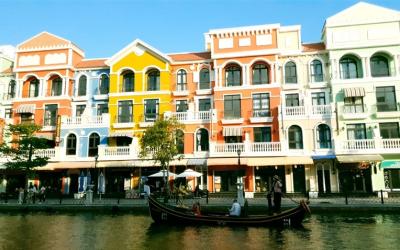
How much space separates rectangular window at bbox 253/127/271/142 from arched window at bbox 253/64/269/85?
14.8 feet

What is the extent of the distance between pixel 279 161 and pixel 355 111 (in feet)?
27.3

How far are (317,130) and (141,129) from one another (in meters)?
16.1

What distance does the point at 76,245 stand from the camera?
14.4 meters

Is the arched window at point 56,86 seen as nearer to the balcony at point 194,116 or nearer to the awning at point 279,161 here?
the balcony at point 194,116

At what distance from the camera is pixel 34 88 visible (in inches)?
1507

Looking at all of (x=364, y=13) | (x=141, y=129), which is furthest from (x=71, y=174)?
(x=364, y=13)

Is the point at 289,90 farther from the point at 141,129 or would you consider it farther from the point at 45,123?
the point at 45,123

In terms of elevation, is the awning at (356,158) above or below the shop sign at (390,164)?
above

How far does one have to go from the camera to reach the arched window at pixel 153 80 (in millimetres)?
35688

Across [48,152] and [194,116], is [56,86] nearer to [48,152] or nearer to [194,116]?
[48,152]

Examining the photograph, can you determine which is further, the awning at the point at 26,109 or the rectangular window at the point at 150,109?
the awning at the point at 26,109

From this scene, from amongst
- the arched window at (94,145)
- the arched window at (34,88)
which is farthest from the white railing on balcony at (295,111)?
the arched window at (34,88)

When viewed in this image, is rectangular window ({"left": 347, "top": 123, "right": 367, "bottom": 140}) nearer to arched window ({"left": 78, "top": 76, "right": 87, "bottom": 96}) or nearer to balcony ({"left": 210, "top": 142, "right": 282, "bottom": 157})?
balcony ({"left": 210, "top": 142, "right": 282, "bottom": 157})

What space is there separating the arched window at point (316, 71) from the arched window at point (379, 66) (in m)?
4.33
